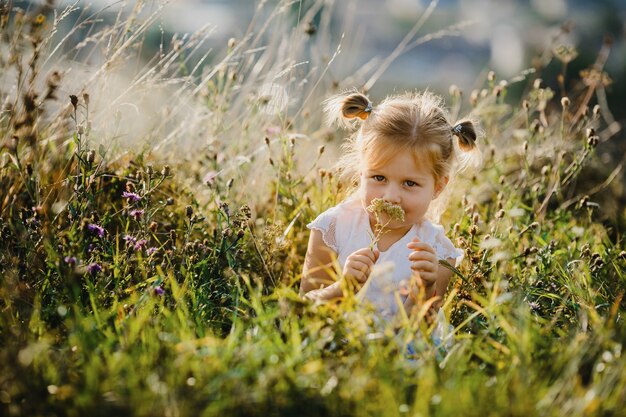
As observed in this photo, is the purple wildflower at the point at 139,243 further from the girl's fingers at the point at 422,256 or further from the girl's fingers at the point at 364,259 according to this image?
the girl's fingers at the point at 422,256

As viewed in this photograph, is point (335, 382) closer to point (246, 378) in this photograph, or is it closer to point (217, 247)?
point (246, 378)

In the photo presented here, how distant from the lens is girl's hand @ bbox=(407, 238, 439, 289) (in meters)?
2.39

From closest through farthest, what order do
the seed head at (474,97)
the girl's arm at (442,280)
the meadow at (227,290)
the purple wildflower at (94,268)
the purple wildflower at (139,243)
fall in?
the meadow at (227,290)
the purple wildflower at (94,268)
the purple wildflower at (139,243)
the girl's arm at (442,280)
the seed head at (474,97)

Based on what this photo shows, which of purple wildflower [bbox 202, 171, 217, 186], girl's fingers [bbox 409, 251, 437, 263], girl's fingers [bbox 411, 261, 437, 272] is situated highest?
purple wildflower [bbox 202, 171, 217, 186]

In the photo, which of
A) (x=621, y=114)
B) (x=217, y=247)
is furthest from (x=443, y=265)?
(x=621, y=114)

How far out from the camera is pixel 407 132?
2.56 meters

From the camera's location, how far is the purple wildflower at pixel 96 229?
232 centimetres

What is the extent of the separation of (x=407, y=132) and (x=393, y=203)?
292 mm

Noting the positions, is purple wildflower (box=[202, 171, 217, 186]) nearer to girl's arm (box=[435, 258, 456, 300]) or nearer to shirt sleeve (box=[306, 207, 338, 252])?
shirt sleeve (box=[306, 207, 338, 252])

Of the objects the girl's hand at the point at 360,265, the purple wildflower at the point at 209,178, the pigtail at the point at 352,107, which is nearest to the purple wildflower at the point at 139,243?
the purple wildflower at the point at 209,178

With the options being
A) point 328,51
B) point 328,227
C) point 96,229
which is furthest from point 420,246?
point 328,51

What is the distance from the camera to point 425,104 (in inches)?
106

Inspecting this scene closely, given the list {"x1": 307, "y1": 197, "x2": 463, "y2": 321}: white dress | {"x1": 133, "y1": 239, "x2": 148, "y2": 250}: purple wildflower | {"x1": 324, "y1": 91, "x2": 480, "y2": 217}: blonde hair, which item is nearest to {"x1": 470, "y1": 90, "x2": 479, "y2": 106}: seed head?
{"x1": 324, "y1": 91, "x2": 480, "y2": 217}: blonde hair

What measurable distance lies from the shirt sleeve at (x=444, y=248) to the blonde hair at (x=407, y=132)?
0.23 meters
